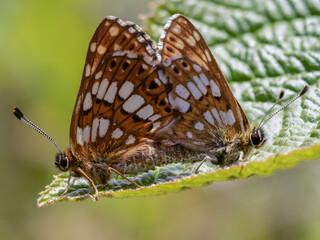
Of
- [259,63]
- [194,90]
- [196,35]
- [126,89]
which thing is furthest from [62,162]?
[259,63]

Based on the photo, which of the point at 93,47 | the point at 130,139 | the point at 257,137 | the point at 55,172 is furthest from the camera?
the point at 55,172

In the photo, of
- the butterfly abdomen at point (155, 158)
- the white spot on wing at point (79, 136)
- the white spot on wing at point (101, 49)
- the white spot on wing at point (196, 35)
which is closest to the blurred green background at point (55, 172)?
the butterfly abdomen at point (155, 158)

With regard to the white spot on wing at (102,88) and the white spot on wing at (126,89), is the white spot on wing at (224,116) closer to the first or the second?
the white spot on wing at (126,89)

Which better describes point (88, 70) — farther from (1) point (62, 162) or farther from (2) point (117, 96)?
(1) point (62, 162)

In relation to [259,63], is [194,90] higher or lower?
higher

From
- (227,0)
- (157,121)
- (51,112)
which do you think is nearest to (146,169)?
(157,121)

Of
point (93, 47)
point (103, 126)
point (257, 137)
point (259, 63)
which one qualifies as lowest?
point (257, 137)

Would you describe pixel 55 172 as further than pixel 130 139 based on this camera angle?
Yes
